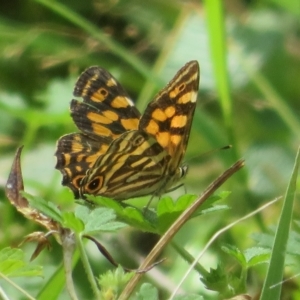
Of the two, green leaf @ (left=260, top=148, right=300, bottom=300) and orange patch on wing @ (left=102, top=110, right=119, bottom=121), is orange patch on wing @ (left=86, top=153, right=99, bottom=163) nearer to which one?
orange patch on wing @ (left=102, top=110, right=119, bottom=121)

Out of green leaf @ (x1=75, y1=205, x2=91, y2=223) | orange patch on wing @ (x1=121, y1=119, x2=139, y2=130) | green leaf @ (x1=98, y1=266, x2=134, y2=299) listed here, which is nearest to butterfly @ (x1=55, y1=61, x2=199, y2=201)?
orange patch on wing @ (x1=121, y1=119, x2=139, y2=130)

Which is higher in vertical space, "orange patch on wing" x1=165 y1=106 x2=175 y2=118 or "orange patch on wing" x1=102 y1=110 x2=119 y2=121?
"orange patch on wing" x1=165 y1=106 x2=175 y2=118

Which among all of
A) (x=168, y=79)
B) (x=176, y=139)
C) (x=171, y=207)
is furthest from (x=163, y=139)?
(x=168, y=79)

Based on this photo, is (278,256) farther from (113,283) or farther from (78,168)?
(78,168)

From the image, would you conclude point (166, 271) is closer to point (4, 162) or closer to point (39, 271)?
point (4, 162)

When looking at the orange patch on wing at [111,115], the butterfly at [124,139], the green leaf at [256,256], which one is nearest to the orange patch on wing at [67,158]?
the butterfly at [124,139]

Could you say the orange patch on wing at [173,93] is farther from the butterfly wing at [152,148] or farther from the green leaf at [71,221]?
the green leaf at [71,221]

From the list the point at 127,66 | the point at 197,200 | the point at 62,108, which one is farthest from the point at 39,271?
the point at 127,66

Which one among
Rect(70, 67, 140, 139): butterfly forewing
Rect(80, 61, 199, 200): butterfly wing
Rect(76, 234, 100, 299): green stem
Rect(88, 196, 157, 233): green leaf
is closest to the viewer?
Rect(76, 234, 100, 299): green stem
